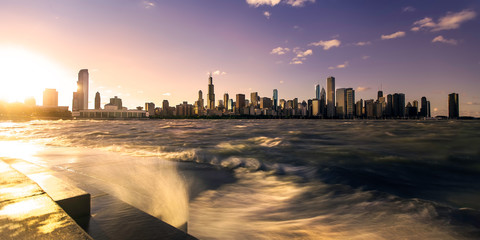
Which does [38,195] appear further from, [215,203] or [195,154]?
[195,154]

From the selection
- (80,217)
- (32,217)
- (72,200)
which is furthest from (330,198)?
(32,217)

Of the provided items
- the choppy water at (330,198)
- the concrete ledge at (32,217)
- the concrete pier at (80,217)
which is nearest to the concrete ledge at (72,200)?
the concrete pier at (80,217)

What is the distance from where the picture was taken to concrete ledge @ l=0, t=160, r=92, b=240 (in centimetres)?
173

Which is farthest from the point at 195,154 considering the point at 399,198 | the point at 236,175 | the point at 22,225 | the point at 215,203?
the point at 22,225

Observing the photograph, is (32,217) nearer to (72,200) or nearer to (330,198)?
(72,200)

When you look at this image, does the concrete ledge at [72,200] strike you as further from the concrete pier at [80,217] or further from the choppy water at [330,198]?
the choppy water at [330,198]

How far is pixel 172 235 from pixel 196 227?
6.38ft

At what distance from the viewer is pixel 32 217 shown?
2.01 meters

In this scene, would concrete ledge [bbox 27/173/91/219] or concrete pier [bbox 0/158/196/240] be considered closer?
concrete pier [bbox 0/158/196/240]

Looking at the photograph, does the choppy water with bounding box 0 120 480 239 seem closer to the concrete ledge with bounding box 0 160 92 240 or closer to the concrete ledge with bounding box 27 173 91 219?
the concrete ledge with bounding box 27 173 91 219

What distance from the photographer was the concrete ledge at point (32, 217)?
5.69ft

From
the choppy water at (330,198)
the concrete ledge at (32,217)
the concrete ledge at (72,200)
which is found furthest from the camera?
the choppy water at (330,198)

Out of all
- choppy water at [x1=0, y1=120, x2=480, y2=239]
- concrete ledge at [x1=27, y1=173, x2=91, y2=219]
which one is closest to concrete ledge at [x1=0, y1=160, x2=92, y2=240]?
concrete ledge at [x1=27, y1=173, x2=91, y2=219]

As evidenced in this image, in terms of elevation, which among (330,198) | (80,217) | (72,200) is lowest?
(330,198)
